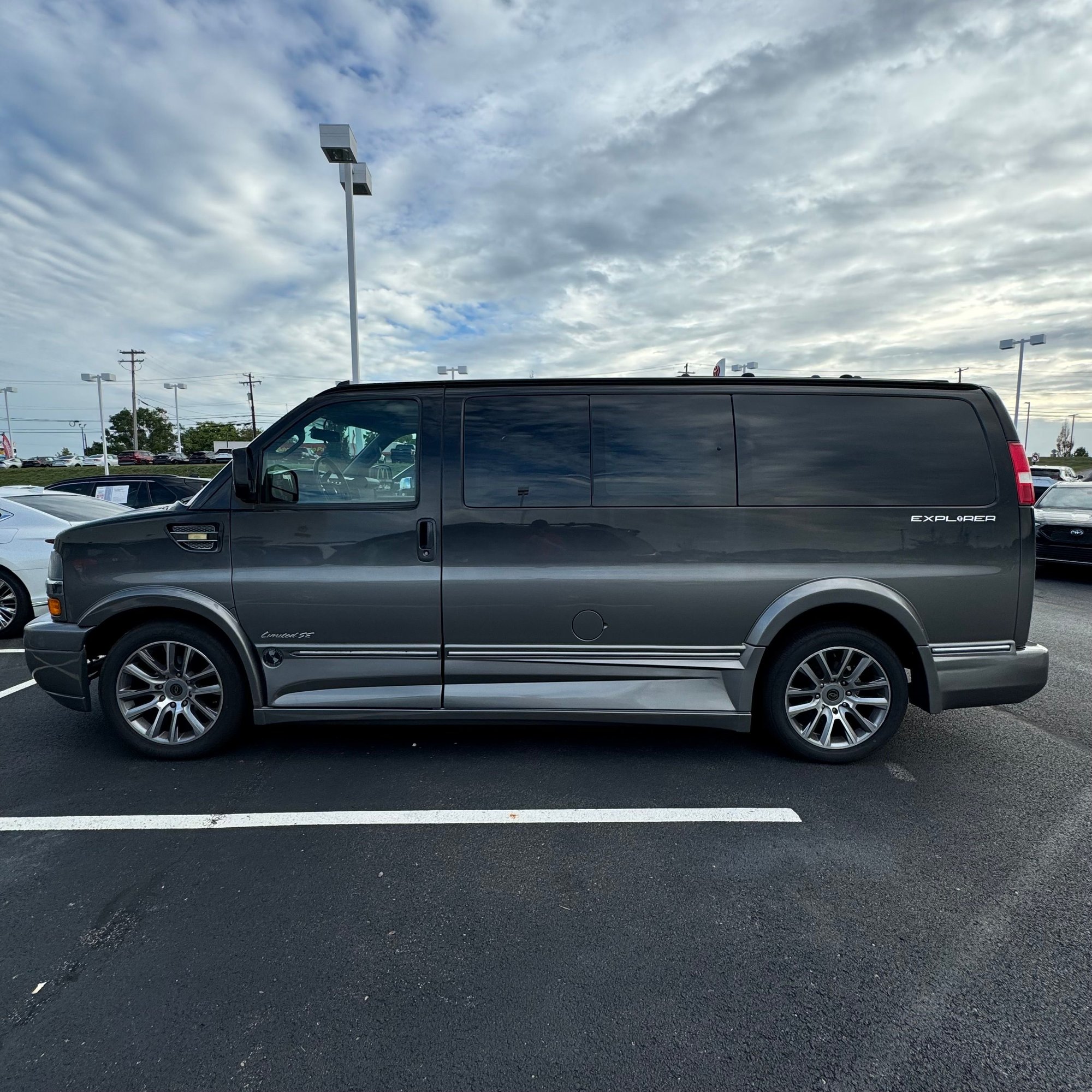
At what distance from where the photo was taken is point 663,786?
11.2 ft

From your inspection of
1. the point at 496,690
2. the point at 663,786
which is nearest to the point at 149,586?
the point at 496,690

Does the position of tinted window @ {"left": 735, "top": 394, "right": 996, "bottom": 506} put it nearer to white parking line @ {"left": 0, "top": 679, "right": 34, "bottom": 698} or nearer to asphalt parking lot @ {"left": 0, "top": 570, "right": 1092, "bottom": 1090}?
asphalt parking lot @ {"left": 0, "top": 570, "right": 1092, "bottom": 1090}

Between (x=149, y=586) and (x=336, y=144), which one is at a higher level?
(x=336, y=144)

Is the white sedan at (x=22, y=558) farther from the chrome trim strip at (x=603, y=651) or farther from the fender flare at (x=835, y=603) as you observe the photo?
the fender flare at (x=835, y=603)

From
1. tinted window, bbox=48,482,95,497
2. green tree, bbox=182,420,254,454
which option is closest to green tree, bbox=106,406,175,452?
green tree, bbox=182,420,254,454

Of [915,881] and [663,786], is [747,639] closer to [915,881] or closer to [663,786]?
[663,786]

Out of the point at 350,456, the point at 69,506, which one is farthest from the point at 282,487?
the point at 69,506

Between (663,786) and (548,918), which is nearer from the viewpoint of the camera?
(548,918)

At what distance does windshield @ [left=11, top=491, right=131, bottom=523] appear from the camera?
716cm

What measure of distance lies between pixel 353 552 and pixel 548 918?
6.82ft

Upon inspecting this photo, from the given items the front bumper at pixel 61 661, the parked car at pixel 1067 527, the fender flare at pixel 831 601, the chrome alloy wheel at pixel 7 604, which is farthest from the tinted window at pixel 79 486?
the parked car at pixel 1067 527

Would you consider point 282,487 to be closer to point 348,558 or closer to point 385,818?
point 348,558

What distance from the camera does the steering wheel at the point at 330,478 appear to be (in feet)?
11.9

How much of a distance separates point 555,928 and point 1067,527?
10.8m
